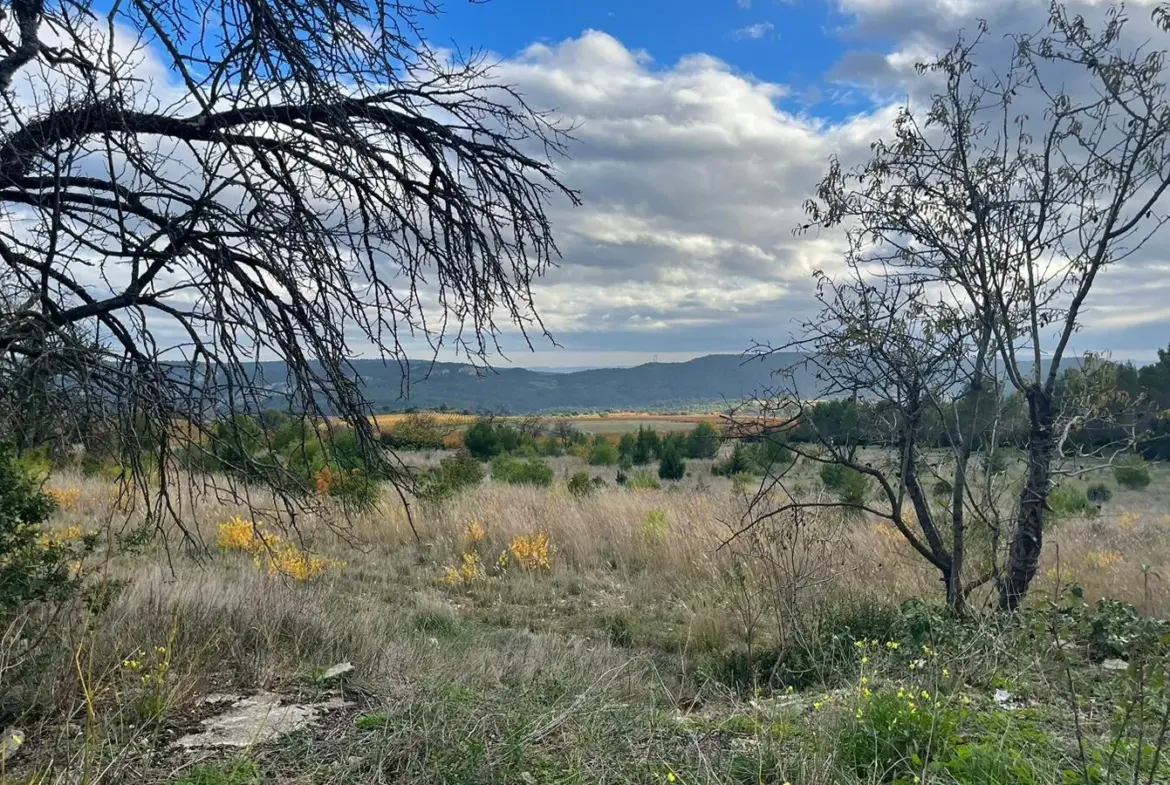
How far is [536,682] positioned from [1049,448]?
155 inches

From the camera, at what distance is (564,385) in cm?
14938

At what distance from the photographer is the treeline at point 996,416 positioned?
18.2 feet

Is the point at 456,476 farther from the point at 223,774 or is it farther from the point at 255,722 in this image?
the point at 223,774

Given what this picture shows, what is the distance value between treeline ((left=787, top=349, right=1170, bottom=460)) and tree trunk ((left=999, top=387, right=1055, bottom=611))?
14 cm

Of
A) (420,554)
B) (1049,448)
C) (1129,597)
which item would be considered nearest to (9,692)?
(1049,448)

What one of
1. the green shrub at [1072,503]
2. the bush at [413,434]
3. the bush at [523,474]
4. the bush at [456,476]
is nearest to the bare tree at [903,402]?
the bush at [413,434]

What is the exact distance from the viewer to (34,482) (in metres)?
3.95

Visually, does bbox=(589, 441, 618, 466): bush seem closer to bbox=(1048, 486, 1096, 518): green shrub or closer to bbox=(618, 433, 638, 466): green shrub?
bbox=(618, 433, 638, 466): green shrub

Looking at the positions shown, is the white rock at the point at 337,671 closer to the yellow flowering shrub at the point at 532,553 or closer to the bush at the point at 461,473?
the yellow flowering shrub at the point at 532,553

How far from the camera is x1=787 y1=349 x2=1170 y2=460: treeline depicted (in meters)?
5.56

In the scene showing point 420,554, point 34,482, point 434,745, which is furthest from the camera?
point 420,554

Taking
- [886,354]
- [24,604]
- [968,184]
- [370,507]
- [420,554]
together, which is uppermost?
[968,184]

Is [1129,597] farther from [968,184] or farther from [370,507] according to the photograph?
[370,507]

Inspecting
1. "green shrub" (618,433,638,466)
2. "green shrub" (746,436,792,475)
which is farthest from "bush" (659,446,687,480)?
"green shrub" (746,436,792,475)
